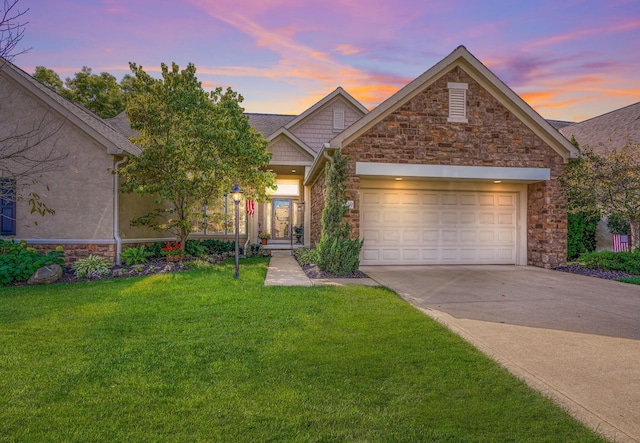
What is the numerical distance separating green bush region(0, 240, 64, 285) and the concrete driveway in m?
8.00

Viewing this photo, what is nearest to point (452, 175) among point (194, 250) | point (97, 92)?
point (194, 250)

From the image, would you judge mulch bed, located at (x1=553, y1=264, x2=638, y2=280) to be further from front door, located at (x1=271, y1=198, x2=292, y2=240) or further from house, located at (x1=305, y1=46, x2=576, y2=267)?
front door, located at (x1=271, y1=198, x2=292, y2=240)

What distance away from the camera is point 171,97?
9.80 meters

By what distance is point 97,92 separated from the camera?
2722cm

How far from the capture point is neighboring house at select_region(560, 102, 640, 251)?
13.0m

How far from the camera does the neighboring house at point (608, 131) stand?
13.0m

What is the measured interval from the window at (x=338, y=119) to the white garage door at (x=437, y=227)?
7346mm

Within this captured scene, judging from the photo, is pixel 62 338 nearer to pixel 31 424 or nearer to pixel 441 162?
pixel 31 424

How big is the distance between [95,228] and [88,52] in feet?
17.2

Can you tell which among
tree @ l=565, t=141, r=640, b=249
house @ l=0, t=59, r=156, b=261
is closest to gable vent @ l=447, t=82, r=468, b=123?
tree @ l=565, t=141, r=640, b=249

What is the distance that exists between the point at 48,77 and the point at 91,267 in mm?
24731

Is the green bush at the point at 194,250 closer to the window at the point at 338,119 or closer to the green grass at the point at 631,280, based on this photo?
the window at the point at 338,119

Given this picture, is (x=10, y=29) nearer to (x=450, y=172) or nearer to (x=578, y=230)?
(x=450, y=172)

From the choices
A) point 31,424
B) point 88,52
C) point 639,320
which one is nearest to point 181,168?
point 88,52
